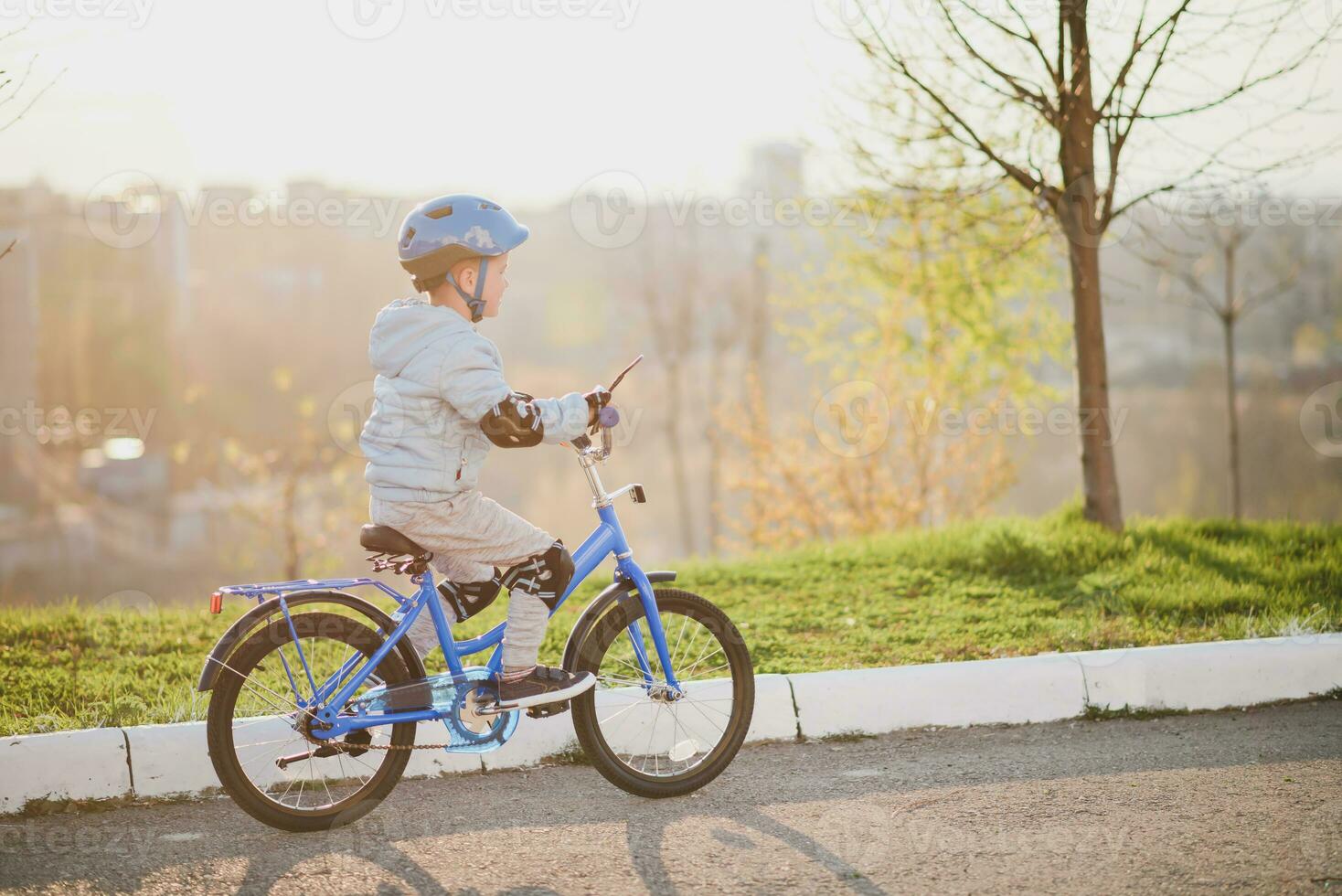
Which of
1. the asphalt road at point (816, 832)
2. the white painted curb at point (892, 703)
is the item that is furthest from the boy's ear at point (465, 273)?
the asphalt road at point (816, 832)

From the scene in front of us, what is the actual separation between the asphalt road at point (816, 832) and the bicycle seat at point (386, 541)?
3.04 ft

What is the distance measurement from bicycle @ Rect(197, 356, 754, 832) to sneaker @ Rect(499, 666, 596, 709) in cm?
4

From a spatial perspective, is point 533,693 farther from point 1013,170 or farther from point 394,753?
point 1013,170

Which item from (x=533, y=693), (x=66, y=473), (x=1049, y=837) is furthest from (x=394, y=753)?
(x=66, y=473)

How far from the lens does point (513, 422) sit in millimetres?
3553

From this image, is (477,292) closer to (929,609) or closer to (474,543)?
(474,543)

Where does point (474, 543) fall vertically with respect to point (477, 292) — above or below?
below

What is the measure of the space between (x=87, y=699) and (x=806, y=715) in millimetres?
3042

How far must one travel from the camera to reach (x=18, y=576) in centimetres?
3219

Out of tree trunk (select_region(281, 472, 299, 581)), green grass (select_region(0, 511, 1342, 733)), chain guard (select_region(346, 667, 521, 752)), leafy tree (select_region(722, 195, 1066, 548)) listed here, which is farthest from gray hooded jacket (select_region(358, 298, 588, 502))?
tree trunk (select_region(281, 472, 299, 581))

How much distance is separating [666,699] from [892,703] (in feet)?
3.82
